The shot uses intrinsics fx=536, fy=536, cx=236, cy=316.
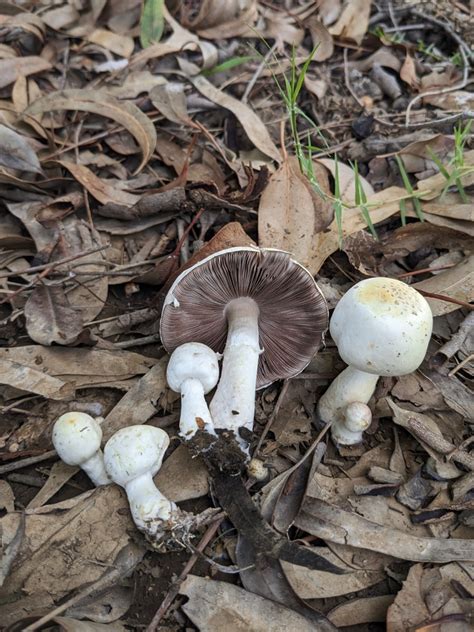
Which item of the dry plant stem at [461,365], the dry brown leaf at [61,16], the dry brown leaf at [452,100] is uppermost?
the dry brown leaf at [61,16]

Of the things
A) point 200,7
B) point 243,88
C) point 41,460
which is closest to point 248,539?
point 41,460

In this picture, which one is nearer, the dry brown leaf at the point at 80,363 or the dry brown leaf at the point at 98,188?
the dry brown leaf at the point at 80,363

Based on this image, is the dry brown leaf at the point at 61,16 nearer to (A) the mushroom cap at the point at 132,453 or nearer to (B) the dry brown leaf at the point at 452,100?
(B) the dry brown leaf at the point at 452,100

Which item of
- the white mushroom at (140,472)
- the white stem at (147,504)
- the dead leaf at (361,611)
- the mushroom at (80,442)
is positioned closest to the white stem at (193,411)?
the white mushroom at (140,472)

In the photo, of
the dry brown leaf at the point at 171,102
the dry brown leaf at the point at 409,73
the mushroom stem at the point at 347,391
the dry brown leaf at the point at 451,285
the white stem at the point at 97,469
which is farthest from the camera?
the dry brown leaf at the point at 409,73

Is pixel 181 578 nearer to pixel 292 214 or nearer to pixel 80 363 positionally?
pixel 80 363

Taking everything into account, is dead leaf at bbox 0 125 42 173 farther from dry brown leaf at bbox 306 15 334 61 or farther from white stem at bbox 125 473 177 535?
dry brown leaf at bbox 306 15 334 61

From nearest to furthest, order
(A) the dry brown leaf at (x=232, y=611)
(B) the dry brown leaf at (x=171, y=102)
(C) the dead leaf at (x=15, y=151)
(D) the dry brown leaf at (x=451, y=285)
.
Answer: (A) the dry brown leaf at (x=232, y=611) < (D) the dry brown leaf at (x=451, y=285) < (C) the dead leaf at (x=15, y=151) < (B) the dry brown leaf at (x=171, y=102)

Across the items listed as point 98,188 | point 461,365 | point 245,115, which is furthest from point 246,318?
point 245,115
